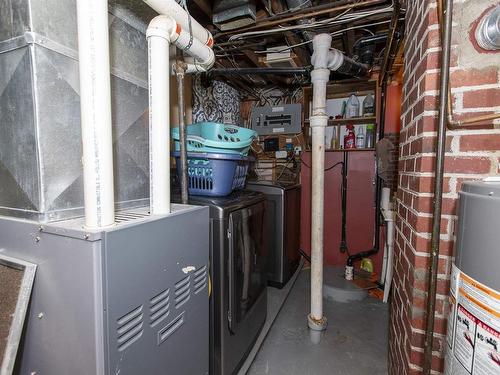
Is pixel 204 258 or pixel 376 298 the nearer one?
pixel 204 258

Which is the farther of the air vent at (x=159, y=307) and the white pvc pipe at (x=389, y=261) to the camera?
the white pvc pipe at (x=389, y=261)

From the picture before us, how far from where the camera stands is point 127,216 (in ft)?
2.85

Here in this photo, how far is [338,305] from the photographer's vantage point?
7.66 feet

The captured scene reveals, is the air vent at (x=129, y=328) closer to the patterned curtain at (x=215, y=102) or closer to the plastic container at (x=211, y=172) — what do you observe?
the plastic container at (x=211, y=172)

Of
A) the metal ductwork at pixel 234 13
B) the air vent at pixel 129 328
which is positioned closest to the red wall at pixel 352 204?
the metal ductwork at pixel 234 13

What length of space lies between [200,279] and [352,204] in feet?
8.01

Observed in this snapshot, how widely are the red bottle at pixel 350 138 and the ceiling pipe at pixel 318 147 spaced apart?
1.26 meters

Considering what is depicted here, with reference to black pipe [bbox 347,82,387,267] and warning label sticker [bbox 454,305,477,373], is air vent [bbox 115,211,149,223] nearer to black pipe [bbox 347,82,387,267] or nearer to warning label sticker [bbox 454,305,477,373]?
warning label sticker [bbox 454,305,477,373]

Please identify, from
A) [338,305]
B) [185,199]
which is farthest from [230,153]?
[338,305]

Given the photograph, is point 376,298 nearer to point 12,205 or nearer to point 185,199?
point 185,199

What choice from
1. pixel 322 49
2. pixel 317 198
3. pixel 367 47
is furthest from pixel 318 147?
pixel 367 47

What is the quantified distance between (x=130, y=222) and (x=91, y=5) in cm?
58

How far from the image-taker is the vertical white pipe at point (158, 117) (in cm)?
88

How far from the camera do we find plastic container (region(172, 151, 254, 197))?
1.39m
